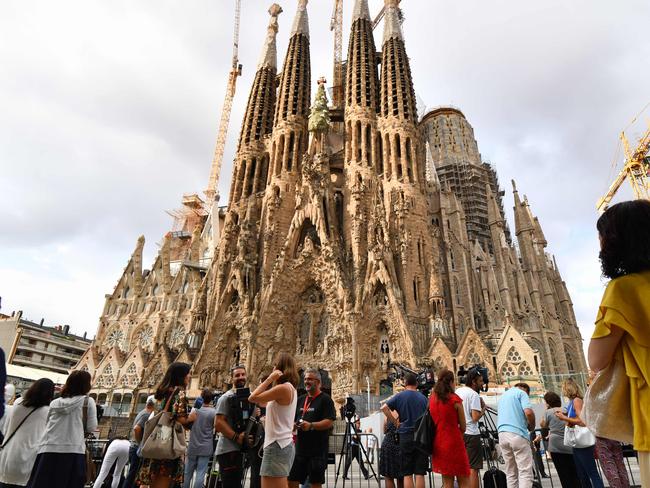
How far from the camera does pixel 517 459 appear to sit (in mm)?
4848

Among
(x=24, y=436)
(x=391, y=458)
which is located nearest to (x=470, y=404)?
(x=391, y=458)

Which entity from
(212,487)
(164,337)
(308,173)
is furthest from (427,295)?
(164,337)

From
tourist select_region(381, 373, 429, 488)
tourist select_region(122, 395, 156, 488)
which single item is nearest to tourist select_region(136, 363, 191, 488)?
tourist select_region(122, 395, 156, 488)

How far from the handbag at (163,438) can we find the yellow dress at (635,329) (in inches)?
129

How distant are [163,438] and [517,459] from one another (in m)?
3.92

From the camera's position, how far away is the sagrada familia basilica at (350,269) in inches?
821

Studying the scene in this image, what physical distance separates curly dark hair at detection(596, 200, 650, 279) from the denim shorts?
279cm

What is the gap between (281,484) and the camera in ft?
11.5

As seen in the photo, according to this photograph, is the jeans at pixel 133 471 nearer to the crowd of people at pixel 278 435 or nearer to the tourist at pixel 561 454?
the crowd of people at pixel 278 435

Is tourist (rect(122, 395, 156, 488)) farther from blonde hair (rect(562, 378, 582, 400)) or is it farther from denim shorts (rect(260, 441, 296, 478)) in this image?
blonde hair (rect(562, 378, 582, 400))

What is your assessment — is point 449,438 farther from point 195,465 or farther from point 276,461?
point 195,465

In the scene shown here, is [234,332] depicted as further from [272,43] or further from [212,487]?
[272,43]

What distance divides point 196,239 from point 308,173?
19044 mm

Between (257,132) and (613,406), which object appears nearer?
(613,406)
